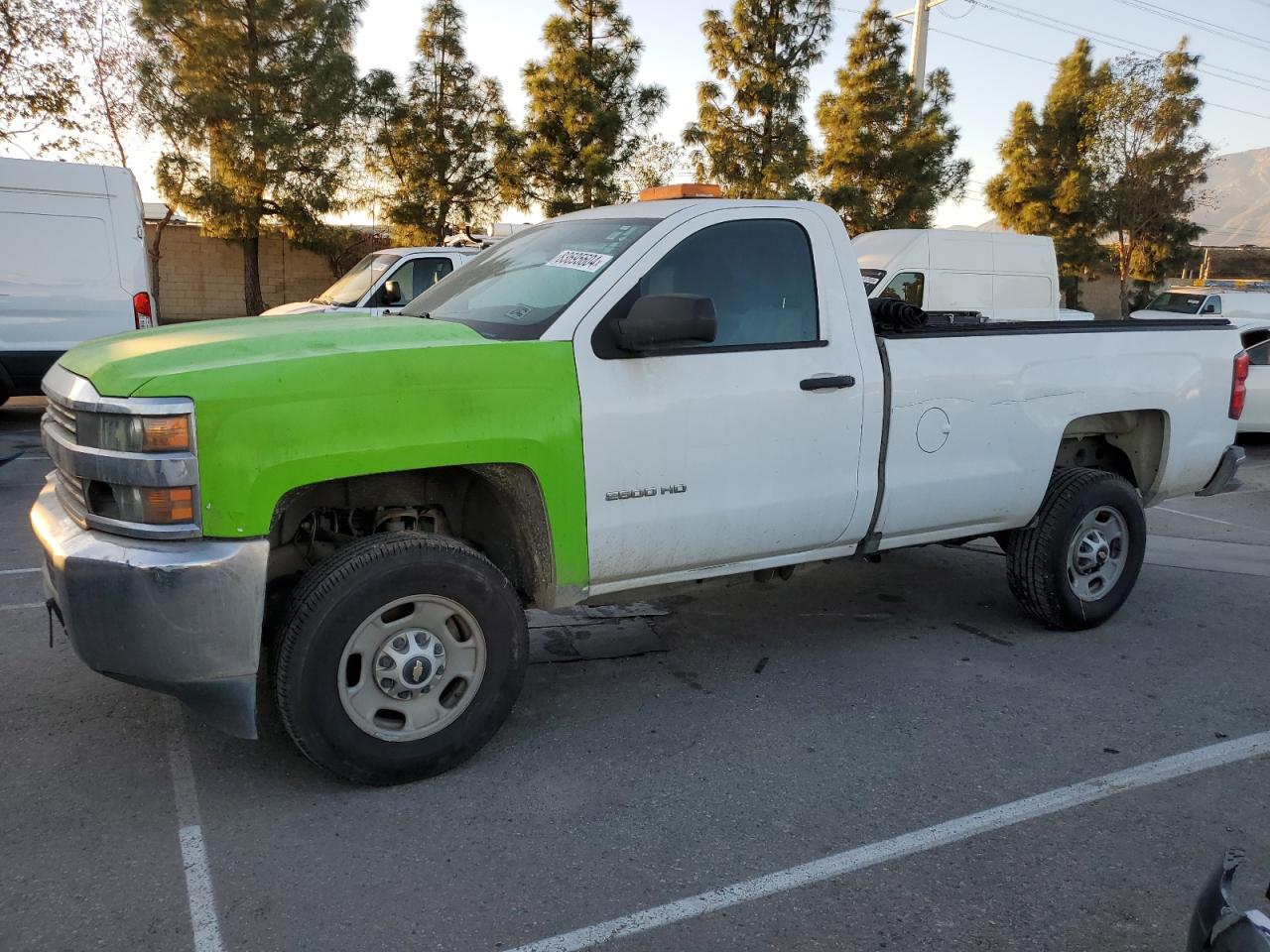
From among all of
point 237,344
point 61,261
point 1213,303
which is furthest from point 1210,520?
point 1213,303

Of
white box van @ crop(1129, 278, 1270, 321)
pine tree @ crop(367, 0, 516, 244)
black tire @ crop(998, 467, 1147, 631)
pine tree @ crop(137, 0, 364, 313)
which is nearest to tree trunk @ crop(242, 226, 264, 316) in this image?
pine tree @ crop(137, 0, 364, 313)

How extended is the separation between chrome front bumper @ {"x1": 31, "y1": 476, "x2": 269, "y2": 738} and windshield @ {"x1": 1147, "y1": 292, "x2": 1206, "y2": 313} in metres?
20.4

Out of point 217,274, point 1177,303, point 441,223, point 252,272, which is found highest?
point 441,223

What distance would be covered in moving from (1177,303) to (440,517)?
71.5ft

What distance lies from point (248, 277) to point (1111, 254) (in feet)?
82.9

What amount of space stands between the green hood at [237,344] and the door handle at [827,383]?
4.38 ft

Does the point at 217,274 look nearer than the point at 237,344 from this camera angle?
No

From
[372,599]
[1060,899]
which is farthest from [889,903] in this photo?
[372,599]

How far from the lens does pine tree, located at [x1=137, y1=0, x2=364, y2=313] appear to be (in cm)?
1916

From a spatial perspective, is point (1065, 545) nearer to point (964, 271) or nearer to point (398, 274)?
point (398, 274)

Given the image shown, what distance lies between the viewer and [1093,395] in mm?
5094

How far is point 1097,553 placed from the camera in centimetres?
525

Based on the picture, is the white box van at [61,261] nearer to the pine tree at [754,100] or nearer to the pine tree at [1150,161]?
the pine tree at [754,100]

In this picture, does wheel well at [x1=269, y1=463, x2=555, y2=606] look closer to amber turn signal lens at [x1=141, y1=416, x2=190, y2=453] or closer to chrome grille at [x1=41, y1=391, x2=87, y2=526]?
amber turn signal lens at [x1=141, y1=416, x2=190, y2=453]
